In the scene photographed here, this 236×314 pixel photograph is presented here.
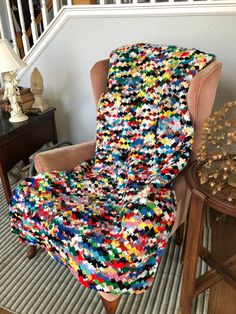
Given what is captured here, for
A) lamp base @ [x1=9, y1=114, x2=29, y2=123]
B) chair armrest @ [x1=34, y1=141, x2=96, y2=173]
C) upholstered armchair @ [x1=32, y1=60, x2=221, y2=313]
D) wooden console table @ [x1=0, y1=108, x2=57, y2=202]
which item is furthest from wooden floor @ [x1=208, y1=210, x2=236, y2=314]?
lamp base @ [x1=9, y1=114, x2=29, y2=123]

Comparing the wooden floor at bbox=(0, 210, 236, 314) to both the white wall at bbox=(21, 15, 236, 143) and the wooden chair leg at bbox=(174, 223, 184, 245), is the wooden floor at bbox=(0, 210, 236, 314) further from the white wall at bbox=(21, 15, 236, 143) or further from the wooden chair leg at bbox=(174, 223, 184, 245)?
the white wall at bbox=(21, 15, 236, 143)

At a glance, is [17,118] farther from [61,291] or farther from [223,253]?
[223,253]

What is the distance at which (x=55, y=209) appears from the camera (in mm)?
1218

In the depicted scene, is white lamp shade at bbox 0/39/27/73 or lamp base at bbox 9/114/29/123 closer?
white lamp shade at bbox 0/39/27/73

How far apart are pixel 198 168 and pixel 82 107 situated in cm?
124

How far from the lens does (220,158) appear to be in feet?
3.23

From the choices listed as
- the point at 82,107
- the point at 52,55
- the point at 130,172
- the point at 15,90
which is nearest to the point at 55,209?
the point at 130,172

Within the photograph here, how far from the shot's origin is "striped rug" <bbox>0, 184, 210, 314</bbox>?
1.24 meters

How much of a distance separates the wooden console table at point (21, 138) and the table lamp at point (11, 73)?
6cm

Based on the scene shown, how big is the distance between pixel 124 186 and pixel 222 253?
0.64 metres

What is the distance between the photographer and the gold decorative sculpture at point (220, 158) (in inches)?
36.1

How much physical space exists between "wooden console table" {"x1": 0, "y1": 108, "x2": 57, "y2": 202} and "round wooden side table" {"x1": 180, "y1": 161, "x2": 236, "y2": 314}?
1.06m

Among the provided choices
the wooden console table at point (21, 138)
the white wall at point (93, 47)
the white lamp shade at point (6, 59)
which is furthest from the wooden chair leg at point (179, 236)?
the white lamp shade at point (6, 59)

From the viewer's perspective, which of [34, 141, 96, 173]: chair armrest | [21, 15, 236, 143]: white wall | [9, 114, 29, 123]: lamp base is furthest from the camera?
[9, 114, 29, 123]: lamp base
